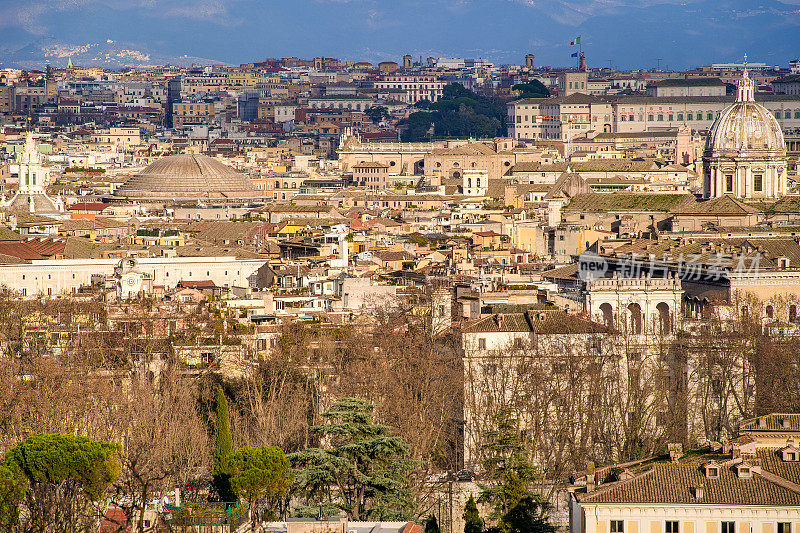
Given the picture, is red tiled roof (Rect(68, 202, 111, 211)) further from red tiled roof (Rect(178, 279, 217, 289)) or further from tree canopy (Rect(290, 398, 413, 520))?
tree canopy (Rect(290, 398, 413, 520))

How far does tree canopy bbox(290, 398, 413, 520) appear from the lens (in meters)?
27.4

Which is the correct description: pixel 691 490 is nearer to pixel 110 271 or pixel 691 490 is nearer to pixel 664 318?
pixel 664 318

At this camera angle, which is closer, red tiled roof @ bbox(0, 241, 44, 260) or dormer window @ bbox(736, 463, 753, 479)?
dormer window @ bbox(736, 463, 753, 479)

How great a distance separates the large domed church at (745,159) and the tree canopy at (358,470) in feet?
131

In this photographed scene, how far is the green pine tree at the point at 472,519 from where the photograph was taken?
26.8 metres

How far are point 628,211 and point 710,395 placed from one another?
3673 cm

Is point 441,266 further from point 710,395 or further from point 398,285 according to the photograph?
point 710,395

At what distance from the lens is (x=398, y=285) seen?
45219mm

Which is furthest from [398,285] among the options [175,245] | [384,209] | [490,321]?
[384,209]

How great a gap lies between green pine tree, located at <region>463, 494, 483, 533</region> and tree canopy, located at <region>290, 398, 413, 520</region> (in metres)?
0.83

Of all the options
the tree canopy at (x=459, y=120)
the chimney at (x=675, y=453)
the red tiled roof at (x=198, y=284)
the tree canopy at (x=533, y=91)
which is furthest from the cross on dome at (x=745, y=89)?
the tree canopy at (x=533, y=91)

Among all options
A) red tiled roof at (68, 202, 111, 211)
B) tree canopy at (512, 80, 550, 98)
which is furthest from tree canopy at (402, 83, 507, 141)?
red tiled roof at (68, 202, 111, 211)

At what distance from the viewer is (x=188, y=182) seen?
94.4m

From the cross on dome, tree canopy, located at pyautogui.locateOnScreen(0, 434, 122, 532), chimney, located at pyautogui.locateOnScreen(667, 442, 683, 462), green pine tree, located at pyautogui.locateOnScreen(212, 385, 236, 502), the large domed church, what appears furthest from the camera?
the cross on dome
